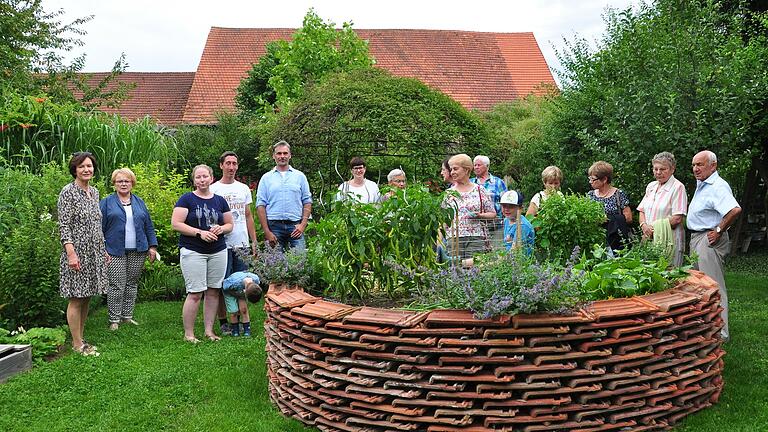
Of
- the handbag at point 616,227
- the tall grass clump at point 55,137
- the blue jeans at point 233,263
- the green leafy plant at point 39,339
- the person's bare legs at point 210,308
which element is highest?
the tall grass clump at point 55,137

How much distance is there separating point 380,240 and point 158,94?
29.0 metres

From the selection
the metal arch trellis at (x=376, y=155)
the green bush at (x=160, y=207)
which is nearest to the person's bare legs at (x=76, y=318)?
the green bush at (x=160, y=207)

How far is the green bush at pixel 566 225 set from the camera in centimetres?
612

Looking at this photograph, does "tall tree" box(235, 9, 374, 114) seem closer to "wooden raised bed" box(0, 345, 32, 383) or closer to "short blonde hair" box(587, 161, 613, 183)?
"short blonde hair" box(587, 161, 613, 183)

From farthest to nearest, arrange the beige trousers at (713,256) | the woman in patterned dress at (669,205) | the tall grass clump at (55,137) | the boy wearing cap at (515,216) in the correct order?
1. the tall grass clump at (55,137)
2. the woman in patterned dress at (669,205)
3. the beige trousers at (713,256)
4. the boy wearing cap at (515,216)

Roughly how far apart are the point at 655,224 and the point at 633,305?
8.06 feet

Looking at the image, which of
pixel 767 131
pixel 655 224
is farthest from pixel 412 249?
pixel 767 131

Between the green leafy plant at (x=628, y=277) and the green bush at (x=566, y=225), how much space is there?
55cm

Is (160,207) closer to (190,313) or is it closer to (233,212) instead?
(233,212)

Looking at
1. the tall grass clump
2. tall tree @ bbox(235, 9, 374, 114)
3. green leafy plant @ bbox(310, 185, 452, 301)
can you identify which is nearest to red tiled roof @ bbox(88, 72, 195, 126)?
tall tree @ bbox(235, 9, 374, 114)

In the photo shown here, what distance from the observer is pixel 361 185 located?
8688mm

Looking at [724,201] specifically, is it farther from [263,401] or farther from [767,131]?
[767,131]

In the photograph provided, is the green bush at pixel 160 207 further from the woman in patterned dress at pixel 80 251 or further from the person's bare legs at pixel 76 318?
the person's bare legs at pixel 76 318

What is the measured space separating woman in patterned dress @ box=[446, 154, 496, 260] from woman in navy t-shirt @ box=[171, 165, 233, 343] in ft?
7.13
